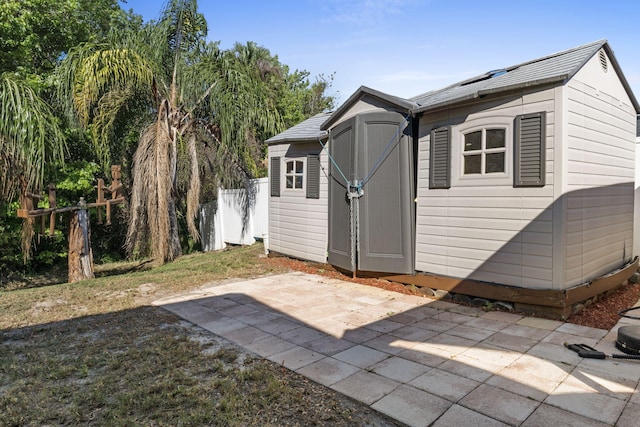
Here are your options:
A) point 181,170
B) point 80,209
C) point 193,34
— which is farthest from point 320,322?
point 193,34

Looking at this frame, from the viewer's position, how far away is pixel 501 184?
4516 mm

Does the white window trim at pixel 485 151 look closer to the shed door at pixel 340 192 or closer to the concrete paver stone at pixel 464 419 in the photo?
the shed door at pixel 340 192

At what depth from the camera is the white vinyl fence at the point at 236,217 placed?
10188 millimetres

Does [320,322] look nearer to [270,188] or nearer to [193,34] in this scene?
[270,188]

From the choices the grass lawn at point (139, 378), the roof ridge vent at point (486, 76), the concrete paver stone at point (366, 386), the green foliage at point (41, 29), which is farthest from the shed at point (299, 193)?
the green foliage at point (41, 29)

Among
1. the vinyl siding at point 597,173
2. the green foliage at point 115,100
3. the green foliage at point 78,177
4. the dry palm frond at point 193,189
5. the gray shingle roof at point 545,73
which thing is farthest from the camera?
the green foliage at point 78,177

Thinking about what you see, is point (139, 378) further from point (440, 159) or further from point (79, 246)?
point (79, 246)

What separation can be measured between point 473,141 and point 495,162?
0.39m

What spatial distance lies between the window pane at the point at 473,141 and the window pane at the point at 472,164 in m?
0.11

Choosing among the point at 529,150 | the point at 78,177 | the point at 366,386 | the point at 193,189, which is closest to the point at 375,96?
the point at 529,150

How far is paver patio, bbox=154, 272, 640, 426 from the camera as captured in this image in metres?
2.41

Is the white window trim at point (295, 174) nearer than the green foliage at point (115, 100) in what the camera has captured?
No

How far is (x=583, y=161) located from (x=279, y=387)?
4227mm

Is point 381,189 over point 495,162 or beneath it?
beneath
